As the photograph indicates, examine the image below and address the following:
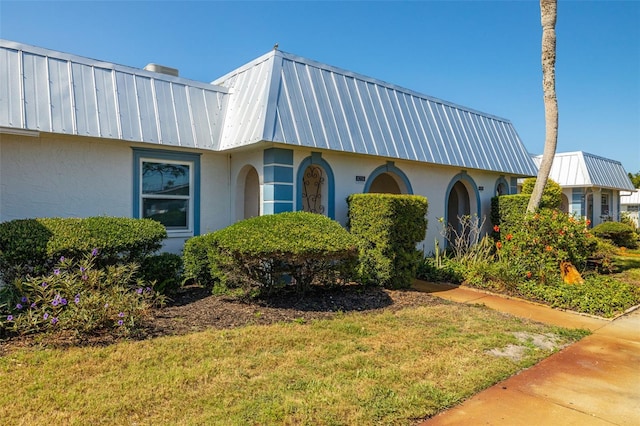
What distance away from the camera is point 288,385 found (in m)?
3.69

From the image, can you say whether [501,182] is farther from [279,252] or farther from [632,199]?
→ [632,199]

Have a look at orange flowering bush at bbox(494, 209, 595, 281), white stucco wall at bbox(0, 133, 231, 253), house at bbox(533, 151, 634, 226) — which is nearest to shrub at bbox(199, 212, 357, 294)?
white stucco wall at bbox(0, 133, 231, 253)

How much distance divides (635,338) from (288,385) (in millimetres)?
5031

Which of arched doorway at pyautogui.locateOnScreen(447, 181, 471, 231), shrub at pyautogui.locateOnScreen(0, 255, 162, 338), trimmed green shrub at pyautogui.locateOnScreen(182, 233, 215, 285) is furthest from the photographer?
arched doorway at pyautogui.locateOnScreen(447, 181, 471, 231)

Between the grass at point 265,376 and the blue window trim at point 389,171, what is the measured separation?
481 centimetres

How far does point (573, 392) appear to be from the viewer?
3.81 metres

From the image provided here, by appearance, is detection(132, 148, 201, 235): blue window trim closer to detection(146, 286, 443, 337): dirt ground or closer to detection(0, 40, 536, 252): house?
detection(0, 40, 536, 252): house

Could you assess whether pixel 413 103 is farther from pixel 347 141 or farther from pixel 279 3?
pixel 279 3

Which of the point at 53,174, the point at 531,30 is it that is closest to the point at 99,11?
the point at 53,174

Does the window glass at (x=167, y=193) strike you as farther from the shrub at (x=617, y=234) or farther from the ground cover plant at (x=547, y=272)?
the shrub at (x=617, y=234)

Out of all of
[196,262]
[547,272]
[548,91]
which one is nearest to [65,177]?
[196,262]

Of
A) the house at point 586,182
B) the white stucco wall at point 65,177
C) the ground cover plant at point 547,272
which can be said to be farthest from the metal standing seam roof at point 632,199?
the white stucco wall at point 65,177

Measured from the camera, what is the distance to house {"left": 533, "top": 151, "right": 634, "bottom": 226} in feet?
64.5

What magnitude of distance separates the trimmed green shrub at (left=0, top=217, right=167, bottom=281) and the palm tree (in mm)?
8905
